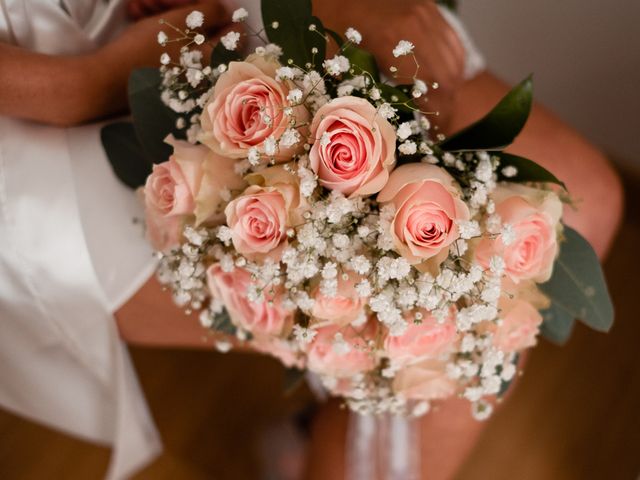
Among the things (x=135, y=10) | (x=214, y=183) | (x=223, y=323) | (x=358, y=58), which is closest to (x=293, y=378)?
(x=223, y=323)

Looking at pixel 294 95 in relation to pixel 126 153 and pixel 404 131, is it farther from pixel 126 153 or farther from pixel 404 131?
pixel 126 153

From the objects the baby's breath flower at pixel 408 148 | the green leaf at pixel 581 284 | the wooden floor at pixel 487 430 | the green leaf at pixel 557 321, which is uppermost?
the baby's breath flower at pixel 408 148

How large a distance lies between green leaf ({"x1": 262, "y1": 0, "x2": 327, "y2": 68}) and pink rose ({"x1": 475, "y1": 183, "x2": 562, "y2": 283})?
25cm

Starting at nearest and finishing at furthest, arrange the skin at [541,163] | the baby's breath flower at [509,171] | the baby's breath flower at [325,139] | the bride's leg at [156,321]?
the baby's breath flower at [325,139] → the baby's breath flower at [509,171] → the bride's leg at [156,321] → the skin at [541,163]

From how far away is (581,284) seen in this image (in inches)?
29.7

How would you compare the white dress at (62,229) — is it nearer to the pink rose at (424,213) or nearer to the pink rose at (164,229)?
the pink rose at (164,229)

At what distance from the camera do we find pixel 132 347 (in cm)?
159

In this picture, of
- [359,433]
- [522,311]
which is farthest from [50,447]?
[522,311]

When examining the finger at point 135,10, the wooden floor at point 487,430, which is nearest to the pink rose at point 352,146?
the finger at point 135,10

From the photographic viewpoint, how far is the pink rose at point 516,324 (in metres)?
0.70

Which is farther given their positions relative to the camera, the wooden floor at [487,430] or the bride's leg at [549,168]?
the wooden floor at [487,430]

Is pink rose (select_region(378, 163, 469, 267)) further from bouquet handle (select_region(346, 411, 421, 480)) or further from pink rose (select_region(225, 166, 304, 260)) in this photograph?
bouquet handle (select_region(346, 411, 421, 480))

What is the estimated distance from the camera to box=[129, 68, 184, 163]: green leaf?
2.53 feet

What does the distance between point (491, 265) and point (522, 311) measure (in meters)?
0.10
